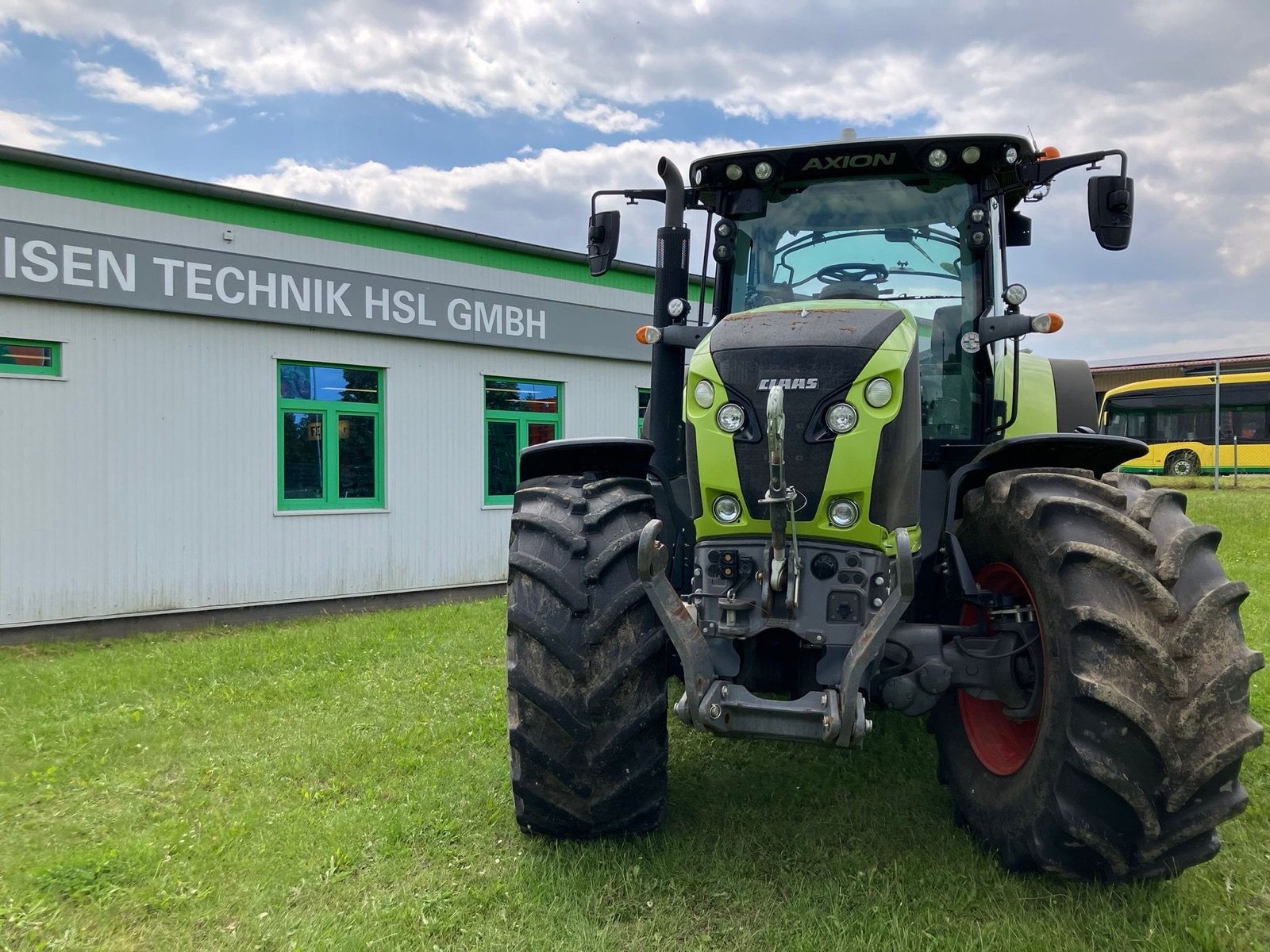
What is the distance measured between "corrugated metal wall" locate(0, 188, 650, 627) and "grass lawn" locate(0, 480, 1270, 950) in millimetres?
3203

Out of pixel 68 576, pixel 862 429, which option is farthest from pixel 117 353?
pixel 862 429

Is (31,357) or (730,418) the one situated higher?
(31,357)

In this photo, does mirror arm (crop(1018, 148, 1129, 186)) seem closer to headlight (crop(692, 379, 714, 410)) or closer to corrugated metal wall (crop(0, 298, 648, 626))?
headlight (crop(692, 379, 714, 410))

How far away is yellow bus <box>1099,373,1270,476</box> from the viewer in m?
26.0

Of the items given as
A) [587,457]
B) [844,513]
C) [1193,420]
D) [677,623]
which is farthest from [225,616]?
[1193,420]

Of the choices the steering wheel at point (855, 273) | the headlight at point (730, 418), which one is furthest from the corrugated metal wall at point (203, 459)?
the headlight at point (730, 418)

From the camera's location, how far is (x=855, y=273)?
155 inches

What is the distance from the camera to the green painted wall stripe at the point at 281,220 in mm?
7953

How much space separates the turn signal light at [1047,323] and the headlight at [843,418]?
1.12m

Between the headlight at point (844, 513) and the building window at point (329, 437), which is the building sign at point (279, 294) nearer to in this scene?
the building window at point (329, 437)

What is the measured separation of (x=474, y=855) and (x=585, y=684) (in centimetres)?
87

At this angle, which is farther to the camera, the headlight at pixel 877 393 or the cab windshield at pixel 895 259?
the cab windshield at pixel 895 259

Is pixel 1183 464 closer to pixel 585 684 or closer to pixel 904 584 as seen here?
pixel 904 584

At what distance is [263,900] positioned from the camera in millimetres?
3010
